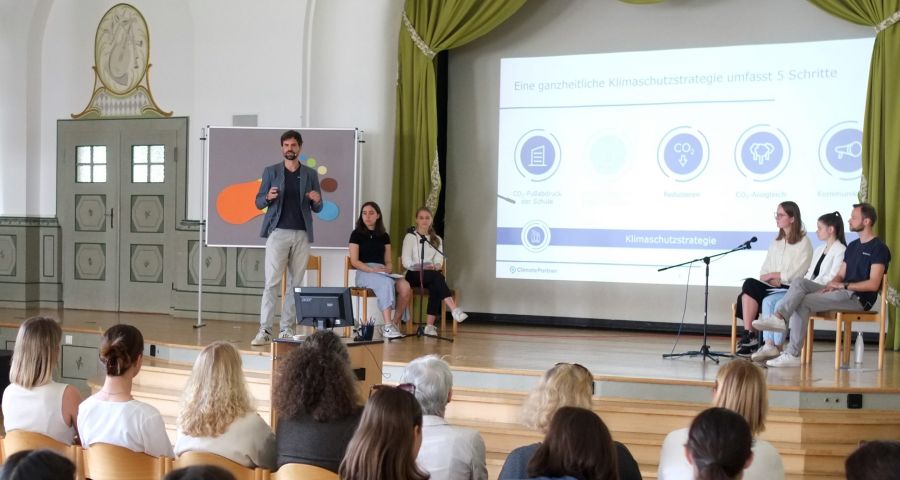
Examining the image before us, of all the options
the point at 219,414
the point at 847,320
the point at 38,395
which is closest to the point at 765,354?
the point at 847,320

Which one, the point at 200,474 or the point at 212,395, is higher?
the point at 200,474

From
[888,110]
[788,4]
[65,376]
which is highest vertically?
[788,4]

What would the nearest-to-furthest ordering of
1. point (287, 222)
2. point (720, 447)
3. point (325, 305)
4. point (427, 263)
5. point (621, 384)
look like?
point (720, 447), point (621, 384), point (325, 305), point (287, 222), point (427, 263)

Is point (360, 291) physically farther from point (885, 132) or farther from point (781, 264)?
point (885, 132)

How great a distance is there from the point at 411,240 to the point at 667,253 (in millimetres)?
2141

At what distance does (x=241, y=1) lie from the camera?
8.34 metres

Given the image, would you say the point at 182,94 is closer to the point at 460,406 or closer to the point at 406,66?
the point at 406,66

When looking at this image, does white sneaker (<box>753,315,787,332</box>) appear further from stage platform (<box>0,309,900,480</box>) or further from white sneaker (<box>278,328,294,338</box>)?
white sneaker (<box>278,328,294,338</box>)

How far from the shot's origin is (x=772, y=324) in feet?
19.2

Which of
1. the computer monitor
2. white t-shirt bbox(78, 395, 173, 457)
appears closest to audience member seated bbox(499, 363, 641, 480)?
white t-shirt bbox(78, 395, 173, 457)

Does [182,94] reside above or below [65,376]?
above

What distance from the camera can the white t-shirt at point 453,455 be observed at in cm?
284

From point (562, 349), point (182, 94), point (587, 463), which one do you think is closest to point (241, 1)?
point (182, 94)

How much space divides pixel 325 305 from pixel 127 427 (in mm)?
2527
